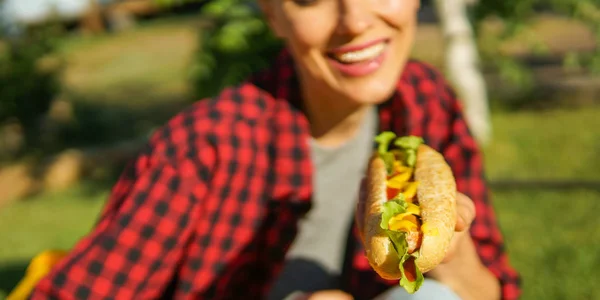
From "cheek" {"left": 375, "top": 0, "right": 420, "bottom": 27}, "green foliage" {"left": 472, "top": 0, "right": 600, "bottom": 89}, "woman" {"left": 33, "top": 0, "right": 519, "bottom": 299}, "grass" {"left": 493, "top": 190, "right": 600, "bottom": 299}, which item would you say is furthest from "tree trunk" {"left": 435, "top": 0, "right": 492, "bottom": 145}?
"cheek" {"left": 375, "top": 0, "right": 420, "bottom": 27}

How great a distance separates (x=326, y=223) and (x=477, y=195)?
1.61 feet

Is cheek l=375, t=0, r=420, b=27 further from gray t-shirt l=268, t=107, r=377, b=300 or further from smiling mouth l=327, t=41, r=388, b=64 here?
gray t-shirt l=268, t=107, r=377, b=300

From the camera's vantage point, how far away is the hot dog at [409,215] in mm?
1444

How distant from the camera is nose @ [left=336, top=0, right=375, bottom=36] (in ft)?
6.07

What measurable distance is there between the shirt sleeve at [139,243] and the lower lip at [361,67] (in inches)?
21.1

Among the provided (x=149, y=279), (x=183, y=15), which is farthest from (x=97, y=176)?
(x=183, y=15)

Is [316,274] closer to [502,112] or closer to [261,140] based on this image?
[261,140]

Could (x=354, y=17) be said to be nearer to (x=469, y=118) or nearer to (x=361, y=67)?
(x=361, y=67)

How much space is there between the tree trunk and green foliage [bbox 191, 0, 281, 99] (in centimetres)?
149

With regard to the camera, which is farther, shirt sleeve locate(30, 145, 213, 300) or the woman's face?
shirt sleeve locate(30, 145, 213, 300)

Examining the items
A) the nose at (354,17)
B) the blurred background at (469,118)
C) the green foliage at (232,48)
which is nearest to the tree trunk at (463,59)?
the blurred background at (469,118)

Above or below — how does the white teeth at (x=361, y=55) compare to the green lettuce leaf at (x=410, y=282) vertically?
above

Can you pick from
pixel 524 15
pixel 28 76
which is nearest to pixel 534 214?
pixel 524 15

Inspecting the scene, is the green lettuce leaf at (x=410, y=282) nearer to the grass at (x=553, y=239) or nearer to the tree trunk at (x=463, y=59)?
the grass at (x=553, y=239)
